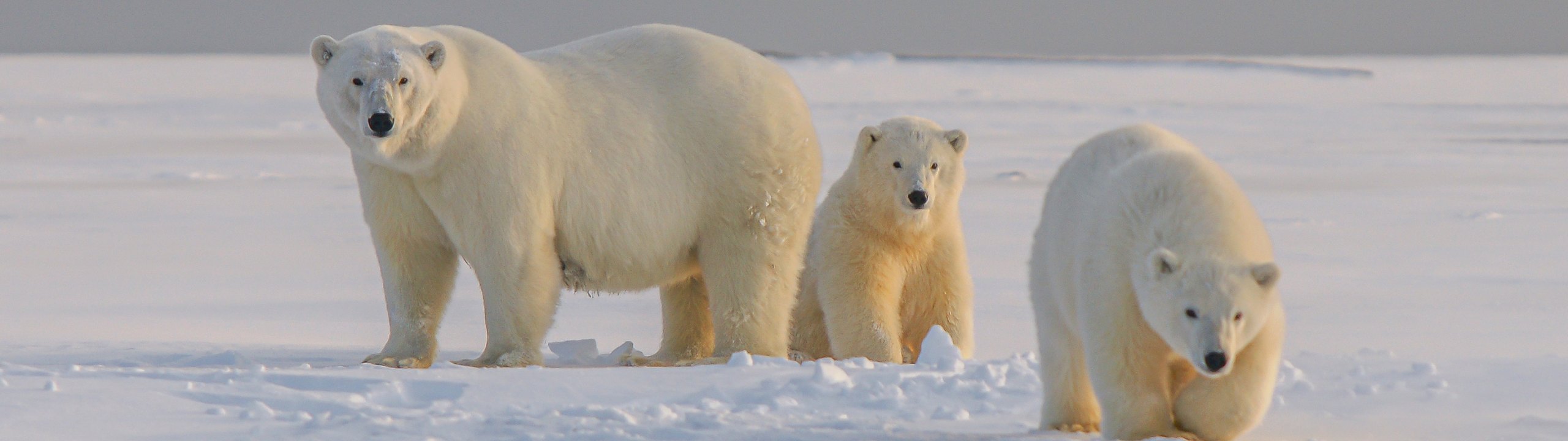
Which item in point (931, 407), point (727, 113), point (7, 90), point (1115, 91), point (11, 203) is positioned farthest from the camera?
point (1115, 91)

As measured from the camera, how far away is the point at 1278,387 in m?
4.67

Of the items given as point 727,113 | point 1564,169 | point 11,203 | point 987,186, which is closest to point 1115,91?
point 1564,169

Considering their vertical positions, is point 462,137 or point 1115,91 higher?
point 1115,91

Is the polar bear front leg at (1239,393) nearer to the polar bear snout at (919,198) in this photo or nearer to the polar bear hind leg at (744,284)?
the polar bear snout at (919,198)

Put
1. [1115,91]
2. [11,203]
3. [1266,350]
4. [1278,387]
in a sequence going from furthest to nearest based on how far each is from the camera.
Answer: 1. [1115,91]
2. [11,203]
3. [1278,387]
4. [1266,350]

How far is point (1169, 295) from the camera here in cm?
328

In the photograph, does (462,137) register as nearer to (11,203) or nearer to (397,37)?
(397,37)

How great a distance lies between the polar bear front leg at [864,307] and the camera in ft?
18.2

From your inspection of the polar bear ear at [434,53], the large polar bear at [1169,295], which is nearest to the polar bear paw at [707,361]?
the polar bear ear at [434,53]

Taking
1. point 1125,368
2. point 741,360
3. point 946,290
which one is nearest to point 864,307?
point 946,290

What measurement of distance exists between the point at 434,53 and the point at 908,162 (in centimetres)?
168

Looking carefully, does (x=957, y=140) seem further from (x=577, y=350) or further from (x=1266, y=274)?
(x=1266, y=274)

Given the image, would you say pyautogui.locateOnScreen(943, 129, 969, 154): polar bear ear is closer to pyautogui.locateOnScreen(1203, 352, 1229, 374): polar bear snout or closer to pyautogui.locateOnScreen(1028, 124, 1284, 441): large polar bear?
pyautogui.locateOnScreen(1028, 124, 1284, 441): large polar bear

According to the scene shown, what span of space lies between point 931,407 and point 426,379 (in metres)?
1.32
